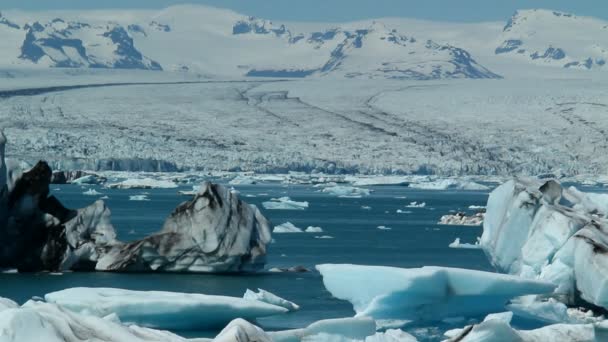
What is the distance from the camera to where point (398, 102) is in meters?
55.5

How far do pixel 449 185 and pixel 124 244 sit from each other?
24.9 m

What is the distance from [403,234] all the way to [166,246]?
7.96m

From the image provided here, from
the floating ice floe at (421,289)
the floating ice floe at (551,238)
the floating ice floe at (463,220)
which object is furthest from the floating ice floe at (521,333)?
the floating ice floe at (463,220)

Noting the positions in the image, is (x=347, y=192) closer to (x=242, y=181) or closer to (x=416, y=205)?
(x=416, y=205)

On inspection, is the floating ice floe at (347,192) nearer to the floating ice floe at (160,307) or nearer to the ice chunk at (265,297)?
the ice chunk at (265,297)

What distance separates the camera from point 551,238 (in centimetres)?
1053

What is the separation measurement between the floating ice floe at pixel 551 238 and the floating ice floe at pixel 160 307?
2610mm

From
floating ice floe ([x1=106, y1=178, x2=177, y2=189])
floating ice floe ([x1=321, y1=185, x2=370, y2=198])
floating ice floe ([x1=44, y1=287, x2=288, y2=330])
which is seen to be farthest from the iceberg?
floating ice floe ([x1=106, y1=178, x2=177, y2=189])

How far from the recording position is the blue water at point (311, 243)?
11109mm

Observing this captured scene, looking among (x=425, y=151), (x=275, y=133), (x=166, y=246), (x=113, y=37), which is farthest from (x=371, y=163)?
(x=113, y=37)

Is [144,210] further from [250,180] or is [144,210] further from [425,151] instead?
[425,151]

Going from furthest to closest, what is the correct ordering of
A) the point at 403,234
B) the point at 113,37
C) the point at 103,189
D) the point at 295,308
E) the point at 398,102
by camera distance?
the point at 113,37, the point at 398,102, the point at 103,189, the point at 403,234, the point at 295,308

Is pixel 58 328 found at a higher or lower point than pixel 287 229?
higher

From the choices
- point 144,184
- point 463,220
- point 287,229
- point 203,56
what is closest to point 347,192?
point 144,184
